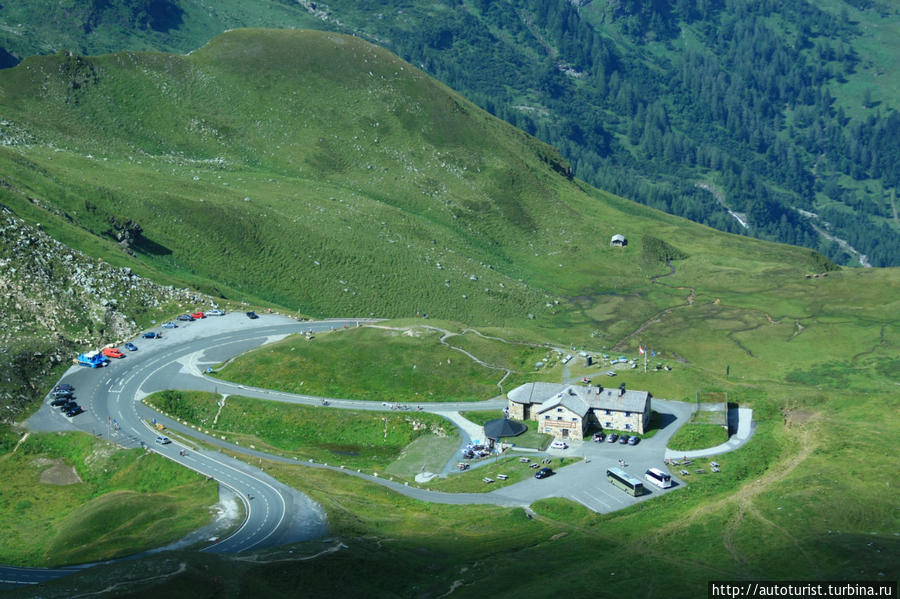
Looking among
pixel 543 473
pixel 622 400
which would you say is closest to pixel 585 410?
pixel 622 400

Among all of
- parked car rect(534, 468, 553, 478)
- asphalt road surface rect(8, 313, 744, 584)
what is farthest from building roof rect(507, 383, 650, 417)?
parked car rect(534, 468, 553, 478)

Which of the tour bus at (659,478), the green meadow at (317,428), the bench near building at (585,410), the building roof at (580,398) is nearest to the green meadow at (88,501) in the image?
the green meadow at (317,428)

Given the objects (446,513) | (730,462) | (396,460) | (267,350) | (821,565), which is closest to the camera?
(821,565)

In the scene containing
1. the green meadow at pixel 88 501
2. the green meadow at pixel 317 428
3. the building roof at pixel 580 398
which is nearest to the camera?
the green meadow at pixel 88 501

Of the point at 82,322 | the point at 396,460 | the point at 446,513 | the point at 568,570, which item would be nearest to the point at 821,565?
the point at 568,570

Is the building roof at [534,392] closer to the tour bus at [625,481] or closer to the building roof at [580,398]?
the building roof at [580,398]

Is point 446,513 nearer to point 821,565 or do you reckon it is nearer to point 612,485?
point 612,485

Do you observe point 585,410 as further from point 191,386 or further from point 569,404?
point 191,386
